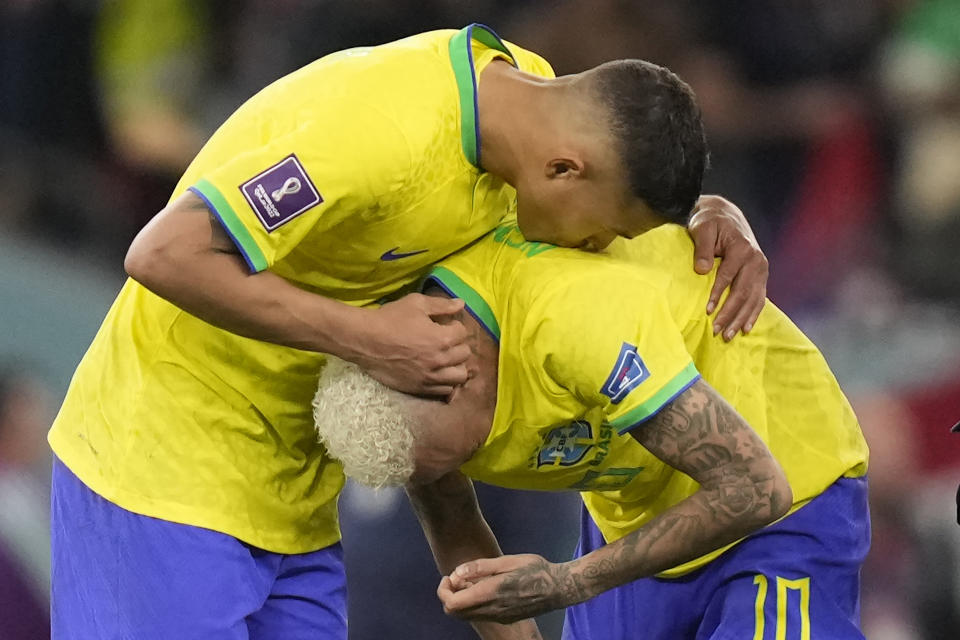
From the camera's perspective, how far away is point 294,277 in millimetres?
2105

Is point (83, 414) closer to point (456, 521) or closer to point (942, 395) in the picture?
point (456, 521)

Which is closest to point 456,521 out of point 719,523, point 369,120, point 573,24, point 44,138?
point 719,523

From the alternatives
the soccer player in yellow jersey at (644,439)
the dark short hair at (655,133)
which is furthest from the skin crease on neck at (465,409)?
the dark short hair at (655,133)

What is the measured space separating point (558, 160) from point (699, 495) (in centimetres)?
52

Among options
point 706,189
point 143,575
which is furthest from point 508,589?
point 706,189

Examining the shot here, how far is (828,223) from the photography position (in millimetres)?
3926

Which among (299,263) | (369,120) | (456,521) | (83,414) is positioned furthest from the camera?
(456,521)

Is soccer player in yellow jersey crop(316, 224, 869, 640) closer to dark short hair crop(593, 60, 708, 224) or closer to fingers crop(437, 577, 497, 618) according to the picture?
fingers crop(437, 577, 497, 618)

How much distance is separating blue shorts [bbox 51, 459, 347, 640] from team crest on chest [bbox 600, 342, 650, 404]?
0.69m

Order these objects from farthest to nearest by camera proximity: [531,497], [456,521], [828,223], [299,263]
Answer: [828,223]
[531,497]
[456,521]
[299,263]

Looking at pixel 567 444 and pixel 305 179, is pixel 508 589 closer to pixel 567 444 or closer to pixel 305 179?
pixel 567 444

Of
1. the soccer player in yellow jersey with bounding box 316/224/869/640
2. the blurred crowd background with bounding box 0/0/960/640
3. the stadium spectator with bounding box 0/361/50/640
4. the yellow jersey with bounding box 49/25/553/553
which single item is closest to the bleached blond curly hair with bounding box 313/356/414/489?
the soccer player in yellow jersey with bounding box 316/224/869/640

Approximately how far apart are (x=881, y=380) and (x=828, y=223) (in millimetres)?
482

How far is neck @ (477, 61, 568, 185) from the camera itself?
2.03 m
